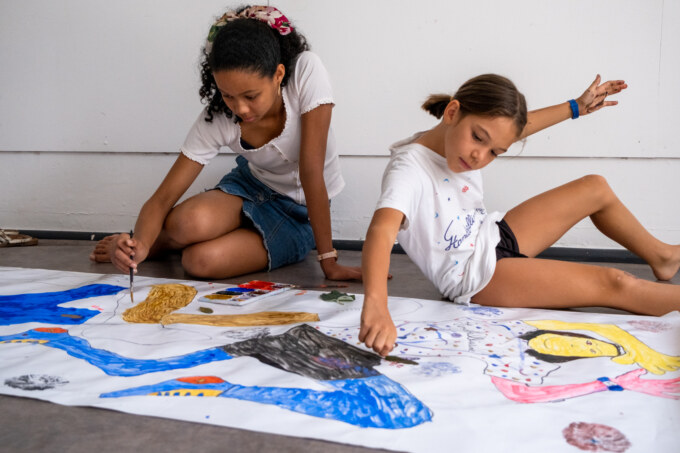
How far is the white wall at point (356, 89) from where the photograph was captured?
213cm

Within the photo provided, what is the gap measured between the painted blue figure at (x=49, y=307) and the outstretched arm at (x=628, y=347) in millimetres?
1055

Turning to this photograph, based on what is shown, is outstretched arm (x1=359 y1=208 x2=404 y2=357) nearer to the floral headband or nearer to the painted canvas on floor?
the painted canvas on floor

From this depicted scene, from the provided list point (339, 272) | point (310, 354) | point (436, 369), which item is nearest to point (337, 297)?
point (339, 272)

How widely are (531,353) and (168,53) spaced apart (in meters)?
2.11

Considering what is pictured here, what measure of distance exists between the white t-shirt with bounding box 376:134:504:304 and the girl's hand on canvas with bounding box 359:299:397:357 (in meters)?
0.38

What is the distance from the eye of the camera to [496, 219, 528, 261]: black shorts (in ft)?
4.84

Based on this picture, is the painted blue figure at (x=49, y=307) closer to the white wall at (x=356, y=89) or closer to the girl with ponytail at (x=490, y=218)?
the girl with ponytail at (x=490, y=218)

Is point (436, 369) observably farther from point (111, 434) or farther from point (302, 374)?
point (111, 434)

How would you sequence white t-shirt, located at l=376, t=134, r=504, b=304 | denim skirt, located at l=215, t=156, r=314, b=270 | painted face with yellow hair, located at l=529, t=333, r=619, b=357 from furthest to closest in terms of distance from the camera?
denim skirt, located at l=215, t=156, r=314, b=270 < white t-shirt, located at l=376, t=134, r=504, b=304 < painted face with yellow hair, located at l=529, t=333, r=619, b=357

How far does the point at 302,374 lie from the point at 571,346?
53 centimetres

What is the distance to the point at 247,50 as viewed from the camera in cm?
146

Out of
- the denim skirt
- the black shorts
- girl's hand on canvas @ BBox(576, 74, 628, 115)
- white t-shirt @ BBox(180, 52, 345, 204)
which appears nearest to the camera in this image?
the black shorts

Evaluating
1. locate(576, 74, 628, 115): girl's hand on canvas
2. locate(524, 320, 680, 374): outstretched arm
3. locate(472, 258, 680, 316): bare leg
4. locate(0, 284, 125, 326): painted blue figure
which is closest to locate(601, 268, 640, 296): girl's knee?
locate(472, 258, 680, 316): bare leg

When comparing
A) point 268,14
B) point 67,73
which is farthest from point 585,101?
point 67,73
